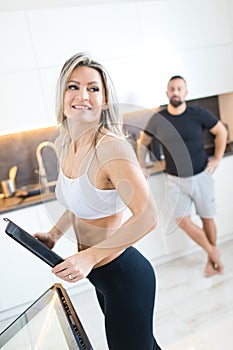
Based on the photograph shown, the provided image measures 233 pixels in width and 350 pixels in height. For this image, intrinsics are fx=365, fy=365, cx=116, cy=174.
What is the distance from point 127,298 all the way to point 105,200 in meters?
0.33

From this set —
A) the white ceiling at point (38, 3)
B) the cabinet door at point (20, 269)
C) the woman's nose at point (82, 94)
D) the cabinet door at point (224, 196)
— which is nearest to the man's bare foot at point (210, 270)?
the cabinet door at point (224, 196)

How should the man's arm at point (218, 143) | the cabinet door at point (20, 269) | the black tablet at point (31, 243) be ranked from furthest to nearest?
the man's arm at point (218, 143) < the cabinet door at point (20, 269) < the black tablet at point (31, 243)

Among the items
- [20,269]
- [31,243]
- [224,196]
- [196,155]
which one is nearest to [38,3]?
[196,155]

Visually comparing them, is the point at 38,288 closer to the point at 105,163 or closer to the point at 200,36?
the point at 105,163

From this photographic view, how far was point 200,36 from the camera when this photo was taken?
9.14 ft

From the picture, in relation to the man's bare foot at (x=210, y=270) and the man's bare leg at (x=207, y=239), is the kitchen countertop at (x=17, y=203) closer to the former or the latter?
the man's bare leg at (x=207, y=239)

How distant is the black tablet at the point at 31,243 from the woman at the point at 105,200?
4cm

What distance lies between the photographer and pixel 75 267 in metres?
0.92

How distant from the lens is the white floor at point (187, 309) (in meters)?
1.85

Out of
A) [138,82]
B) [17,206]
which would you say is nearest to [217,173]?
[138,82]

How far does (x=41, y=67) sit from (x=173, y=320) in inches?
69.3

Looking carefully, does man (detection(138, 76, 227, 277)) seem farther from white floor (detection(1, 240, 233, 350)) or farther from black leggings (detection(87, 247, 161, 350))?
black leggings (detection(87, 247, 161, 350))

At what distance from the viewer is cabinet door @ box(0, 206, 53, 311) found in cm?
231

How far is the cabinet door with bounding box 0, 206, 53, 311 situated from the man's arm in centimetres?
128
